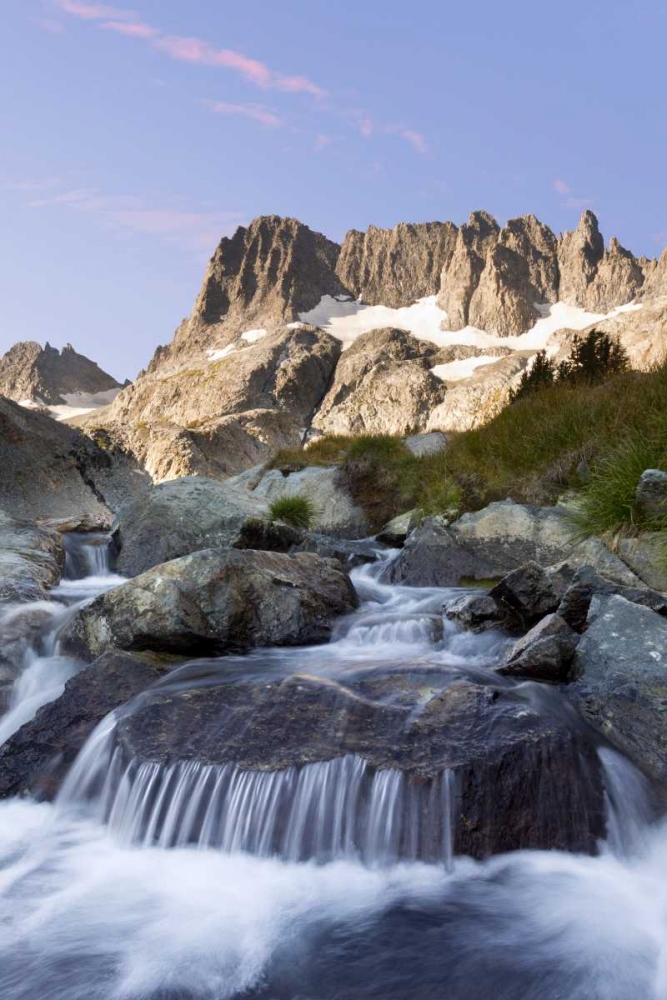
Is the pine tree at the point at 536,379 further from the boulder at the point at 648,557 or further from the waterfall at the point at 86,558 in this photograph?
the waterfall at the point at 86,558

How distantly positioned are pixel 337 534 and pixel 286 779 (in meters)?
9.43

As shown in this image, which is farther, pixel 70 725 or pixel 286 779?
pixel 70 725

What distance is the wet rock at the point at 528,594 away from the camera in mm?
6035

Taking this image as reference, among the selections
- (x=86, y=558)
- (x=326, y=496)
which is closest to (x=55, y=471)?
(x=86, y=558)

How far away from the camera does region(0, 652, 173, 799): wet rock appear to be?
443cm

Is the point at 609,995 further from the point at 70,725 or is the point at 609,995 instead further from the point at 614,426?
the point at 614,426

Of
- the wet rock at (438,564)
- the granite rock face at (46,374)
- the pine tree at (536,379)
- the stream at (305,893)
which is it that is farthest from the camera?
the granite rock face at (46,374)

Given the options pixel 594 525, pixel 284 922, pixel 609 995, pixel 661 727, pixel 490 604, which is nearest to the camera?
pixel 609 995

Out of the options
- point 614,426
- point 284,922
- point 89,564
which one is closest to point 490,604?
point 284,922

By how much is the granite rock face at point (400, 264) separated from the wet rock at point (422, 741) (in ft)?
398

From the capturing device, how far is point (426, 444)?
52.2ft

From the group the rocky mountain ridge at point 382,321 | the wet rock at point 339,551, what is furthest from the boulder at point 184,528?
the rocky mountain ridge at point 382,321

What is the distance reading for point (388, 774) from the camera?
3.76 m

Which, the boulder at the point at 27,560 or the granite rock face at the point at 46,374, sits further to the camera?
the granite rock face at the point at 46,374
